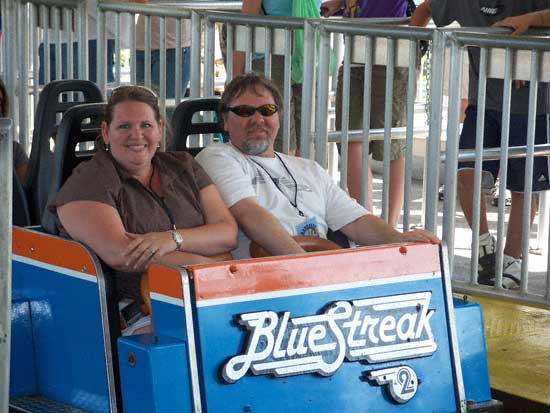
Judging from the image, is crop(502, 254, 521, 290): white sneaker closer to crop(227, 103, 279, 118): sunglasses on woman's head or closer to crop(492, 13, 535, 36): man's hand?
crop(492, 13, 535, 36): man's hand

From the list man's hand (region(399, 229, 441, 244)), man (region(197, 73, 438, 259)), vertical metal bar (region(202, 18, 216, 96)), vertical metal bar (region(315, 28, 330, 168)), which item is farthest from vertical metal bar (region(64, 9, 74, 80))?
man's hand (region(399, 229, 441, 244))

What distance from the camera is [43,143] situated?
4566 millimetres

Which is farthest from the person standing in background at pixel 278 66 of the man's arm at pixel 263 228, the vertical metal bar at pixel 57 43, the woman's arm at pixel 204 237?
the woman's arm at pixel 204 237

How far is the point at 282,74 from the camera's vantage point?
6.11 meters

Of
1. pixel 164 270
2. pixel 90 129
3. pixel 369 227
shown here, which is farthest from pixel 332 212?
pixel 164 270

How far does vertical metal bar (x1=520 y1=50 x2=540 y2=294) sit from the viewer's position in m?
4.85

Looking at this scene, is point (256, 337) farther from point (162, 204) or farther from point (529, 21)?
point (529, 21)

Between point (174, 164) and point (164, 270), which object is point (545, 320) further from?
point (164, 270)

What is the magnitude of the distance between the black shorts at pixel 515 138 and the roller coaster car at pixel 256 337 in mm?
1927

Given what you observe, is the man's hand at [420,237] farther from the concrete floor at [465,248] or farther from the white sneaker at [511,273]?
the concrete floor at [465,248]

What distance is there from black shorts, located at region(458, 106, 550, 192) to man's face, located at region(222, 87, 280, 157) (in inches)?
58.2

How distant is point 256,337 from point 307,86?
2.47 metres

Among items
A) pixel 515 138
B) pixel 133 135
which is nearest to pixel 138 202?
pixel 133 135

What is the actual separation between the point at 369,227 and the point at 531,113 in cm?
102
